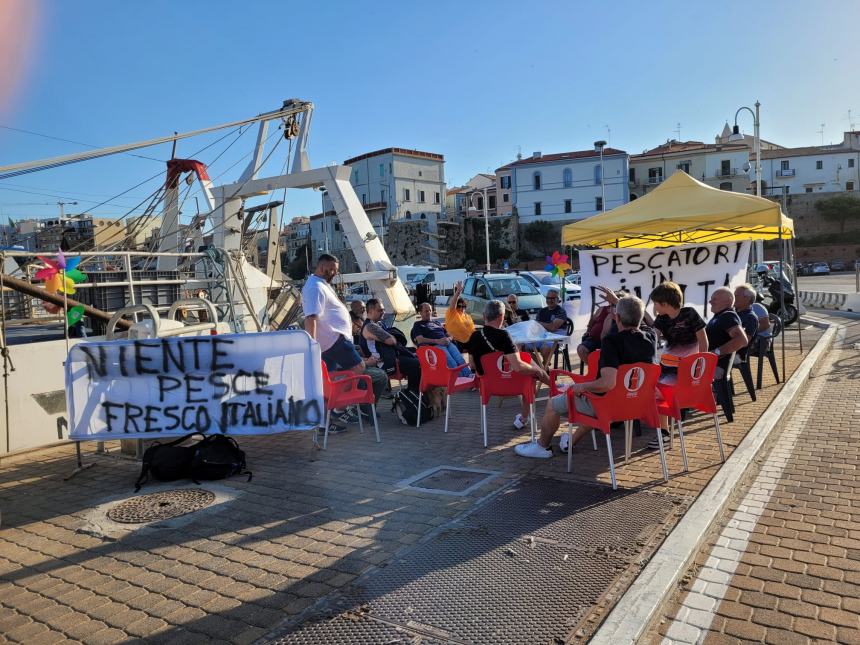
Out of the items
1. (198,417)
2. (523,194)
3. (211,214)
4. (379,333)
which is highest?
(523,194)

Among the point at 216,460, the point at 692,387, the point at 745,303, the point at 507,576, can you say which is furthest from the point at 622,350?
the point at 745,303

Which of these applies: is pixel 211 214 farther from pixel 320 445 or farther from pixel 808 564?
pixel 808 564

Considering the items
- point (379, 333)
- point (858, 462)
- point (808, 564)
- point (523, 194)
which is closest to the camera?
point (808, 564)

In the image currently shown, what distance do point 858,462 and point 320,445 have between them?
16.8ft

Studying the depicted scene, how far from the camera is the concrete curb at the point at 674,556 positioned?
305cm

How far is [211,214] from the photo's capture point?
16.8 metres

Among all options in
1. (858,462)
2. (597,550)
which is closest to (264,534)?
(597,550)

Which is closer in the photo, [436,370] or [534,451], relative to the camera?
[534,451]

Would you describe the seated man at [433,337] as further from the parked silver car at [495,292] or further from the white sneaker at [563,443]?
the parked silver car at [495,292]

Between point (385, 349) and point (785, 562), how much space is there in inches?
220

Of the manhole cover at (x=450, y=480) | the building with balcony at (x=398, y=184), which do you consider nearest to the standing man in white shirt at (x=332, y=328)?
the manhole cover at (x=450, y=480)

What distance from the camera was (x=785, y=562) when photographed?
3740 mm

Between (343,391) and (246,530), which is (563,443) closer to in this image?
(343,391)

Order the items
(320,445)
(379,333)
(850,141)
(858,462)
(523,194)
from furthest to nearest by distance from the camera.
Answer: (850,141) → (523,194) → (379,333) → (320,445) → (858,462)
